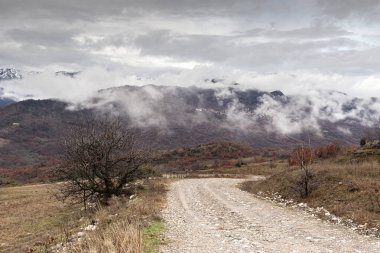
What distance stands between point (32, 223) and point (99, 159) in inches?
294

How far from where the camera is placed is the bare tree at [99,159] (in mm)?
40625

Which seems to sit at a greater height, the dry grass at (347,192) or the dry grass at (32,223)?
the dry grass at (347,192)

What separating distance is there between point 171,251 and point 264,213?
13043 millimetres

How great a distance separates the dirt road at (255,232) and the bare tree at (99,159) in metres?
9.71

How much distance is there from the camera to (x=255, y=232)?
75.4 ft

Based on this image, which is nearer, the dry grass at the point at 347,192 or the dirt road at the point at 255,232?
the dirt road at the point at 255,232

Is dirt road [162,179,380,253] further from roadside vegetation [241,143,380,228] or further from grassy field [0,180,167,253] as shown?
roadside vegetation [241,143,380,228]

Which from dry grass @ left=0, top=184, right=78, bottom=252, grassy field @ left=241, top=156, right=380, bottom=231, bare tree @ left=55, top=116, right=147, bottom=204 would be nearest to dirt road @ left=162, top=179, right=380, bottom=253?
grassy field @ left=241, top=156, right=380, bottom=231

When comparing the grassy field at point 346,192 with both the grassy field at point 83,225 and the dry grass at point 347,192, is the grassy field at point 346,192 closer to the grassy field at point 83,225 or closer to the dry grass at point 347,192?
the dry grass at point 347,192

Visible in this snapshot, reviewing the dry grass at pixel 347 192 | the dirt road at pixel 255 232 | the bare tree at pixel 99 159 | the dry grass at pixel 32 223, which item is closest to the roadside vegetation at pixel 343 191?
the dry grass at pixel 347 192

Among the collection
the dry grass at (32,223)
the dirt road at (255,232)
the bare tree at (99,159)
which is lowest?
the dry grass at (32,223)

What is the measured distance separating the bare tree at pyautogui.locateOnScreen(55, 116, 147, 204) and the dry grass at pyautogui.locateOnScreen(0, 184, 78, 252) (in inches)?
120

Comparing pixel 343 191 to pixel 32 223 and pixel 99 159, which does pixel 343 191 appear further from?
pixel 32 223

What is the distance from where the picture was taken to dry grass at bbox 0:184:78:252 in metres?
28.8
